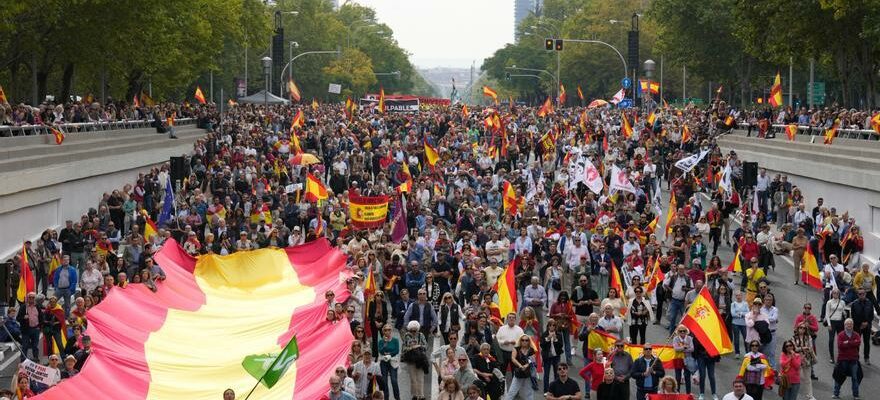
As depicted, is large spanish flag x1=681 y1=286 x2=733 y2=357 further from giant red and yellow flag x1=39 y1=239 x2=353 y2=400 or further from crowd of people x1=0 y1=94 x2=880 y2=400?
giant red and yellow flag x1=39 y1=239 x2=353 y2=400

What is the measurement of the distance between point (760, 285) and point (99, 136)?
2373 cm

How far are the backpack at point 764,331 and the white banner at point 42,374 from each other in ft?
27.0

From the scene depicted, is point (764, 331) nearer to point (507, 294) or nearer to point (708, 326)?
point (708, 326)

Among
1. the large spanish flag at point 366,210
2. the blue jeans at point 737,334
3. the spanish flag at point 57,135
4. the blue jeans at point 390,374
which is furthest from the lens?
the spanish flag at point 57,135

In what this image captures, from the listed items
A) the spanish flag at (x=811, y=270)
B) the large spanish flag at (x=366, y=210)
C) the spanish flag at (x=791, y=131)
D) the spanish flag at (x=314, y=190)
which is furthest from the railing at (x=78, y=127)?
the spanish flag at (x=791, y=131)

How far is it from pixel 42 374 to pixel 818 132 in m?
29.2

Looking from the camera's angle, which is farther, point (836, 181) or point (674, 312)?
point (836, 181)

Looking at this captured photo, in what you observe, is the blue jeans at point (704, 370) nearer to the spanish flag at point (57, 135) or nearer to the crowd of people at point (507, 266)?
the crowd of people at point (507, 266)

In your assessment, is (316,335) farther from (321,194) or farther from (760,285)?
(321,194)

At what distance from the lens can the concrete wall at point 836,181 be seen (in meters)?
30.1

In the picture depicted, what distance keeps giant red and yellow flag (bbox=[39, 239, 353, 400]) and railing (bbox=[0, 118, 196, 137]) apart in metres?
8.97

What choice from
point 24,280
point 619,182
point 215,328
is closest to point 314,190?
point 619,182

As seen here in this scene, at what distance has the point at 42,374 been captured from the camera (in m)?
16.0

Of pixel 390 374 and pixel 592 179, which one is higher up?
pixel 592 179
